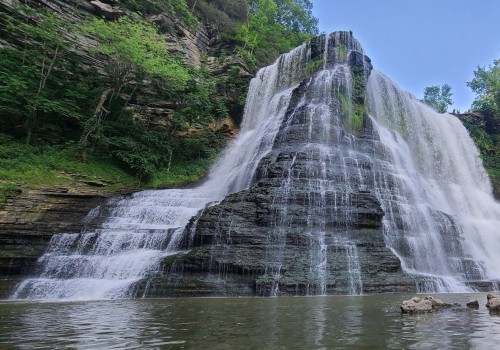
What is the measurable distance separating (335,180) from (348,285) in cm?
597

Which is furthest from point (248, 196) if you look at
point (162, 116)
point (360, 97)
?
point (162, 116)

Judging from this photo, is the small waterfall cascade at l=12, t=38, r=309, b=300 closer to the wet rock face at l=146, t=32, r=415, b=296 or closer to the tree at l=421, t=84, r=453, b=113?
the wet rock face at l=146, t=32, r=415, b=296

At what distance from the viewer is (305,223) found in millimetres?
14609

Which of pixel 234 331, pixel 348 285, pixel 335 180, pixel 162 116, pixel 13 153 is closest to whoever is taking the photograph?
pixel 234 331

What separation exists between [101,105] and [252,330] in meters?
22.7

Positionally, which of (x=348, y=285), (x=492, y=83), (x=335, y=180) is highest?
(x=492, y=83)

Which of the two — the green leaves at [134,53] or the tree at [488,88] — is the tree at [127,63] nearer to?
the green leaves at [134,53]

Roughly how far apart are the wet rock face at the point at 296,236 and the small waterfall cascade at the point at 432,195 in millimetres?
1593

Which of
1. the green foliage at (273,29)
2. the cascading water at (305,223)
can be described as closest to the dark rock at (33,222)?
the cascading water at (305,223)

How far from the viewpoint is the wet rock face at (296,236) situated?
12.2m

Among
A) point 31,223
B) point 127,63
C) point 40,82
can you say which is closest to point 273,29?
point 127,63

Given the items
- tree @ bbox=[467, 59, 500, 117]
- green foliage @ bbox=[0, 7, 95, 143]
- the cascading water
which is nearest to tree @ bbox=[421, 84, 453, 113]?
tree @ bbox=[467, 59, 500, 117]

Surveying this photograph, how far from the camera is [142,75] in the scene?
25422 mm

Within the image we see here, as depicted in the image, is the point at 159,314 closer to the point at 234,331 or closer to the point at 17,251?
the point at 234,331
